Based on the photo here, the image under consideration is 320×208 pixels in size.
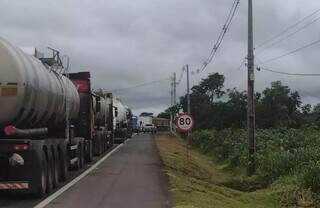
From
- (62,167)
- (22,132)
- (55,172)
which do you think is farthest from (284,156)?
(22,132)

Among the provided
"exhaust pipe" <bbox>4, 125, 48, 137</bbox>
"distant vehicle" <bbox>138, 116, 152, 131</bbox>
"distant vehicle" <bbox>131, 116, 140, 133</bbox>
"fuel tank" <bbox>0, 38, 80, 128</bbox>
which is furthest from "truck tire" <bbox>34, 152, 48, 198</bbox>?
"distant vehicle" <bbox>138, 116, 152, 131</bbox>

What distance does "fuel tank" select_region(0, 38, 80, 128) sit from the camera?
16141 mm

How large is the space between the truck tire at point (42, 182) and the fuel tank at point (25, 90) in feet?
3.34

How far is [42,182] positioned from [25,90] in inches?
94.5

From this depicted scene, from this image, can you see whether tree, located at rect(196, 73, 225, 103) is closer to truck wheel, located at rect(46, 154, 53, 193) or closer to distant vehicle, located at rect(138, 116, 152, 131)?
distant vehicle, located at rect(138, 116, 152, 131)

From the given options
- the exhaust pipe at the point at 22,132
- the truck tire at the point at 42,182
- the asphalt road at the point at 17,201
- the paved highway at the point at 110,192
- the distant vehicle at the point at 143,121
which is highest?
the distant vehicle at the point at 143,121

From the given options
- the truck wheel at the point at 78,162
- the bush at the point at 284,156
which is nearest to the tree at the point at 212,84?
the bush at the point at 284,156

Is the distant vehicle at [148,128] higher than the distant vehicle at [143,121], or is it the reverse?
the distant vehicle at [143,121]

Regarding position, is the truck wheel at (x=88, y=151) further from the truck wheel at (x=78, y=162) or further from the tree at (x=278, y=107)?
the tree at (x=278, y=107)

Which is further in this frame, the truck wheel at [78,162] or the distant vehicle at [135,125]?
the distant vehicle at [135,125]

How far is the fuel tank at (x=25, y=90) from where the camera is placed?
53.0 feet

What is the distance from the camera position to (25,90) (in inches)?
649

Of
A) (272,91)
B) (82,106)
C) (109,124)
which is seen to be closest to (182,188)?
(82,106)

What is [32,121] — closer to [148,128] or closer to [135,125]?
[135,125]
